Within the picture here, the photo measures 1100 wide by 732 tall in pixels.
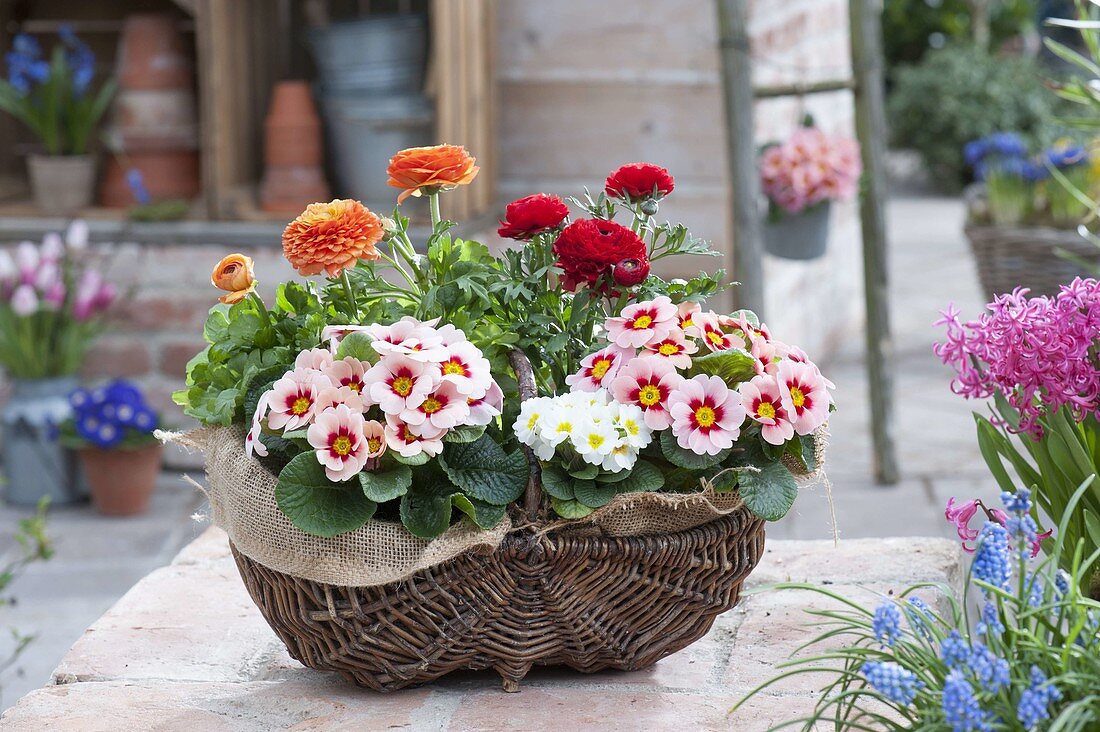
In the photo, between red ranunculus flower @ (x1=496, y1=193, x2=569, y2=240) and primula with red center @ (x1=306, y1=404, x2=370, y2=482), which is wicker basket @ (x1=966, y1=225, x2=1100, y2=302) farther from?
primula with red center @ (x1=306, y1=404, x2=370, y2=482)

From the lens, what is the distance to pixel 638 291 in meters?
1.40

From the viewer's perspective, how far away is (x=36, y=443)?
146 inches

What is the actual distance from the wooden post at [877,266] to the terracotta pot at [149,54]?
1.89 meters

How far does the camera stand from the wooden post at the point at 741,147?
3.00 m

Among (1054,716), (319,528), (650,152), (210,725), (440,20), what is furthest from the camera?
(650,152)

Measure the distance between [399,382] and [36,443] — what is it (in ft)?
9.04

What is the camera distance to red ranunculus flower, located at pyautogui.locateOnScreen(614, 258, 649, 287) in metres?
1.31

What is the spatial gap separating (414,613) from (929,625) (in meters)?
0.47

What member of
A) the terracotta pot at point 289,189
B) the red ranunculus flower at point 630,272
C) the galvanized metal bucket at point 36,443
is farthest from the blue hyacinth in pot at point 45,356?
the red ranunculus flower at point 630,272

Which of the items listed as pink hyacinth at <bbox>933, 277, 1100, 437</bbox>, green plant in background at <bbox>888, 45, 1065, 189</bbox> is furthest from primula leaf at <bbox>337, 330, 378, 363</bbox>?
green plant in background at <bbox>888, 45, 1065, 189</bbox>

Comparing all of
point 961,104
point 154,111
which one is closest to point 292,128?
point 154,111

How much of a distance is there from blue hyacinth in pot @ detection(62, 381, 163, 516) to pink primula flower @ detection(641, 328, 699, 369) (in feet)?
8.19

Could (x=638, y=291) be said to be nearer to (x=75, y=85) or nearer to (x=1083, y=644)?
(x=1083, y=644)

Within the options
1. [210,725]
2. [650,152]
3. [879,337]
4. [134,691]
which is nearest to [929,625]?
[210,725]
